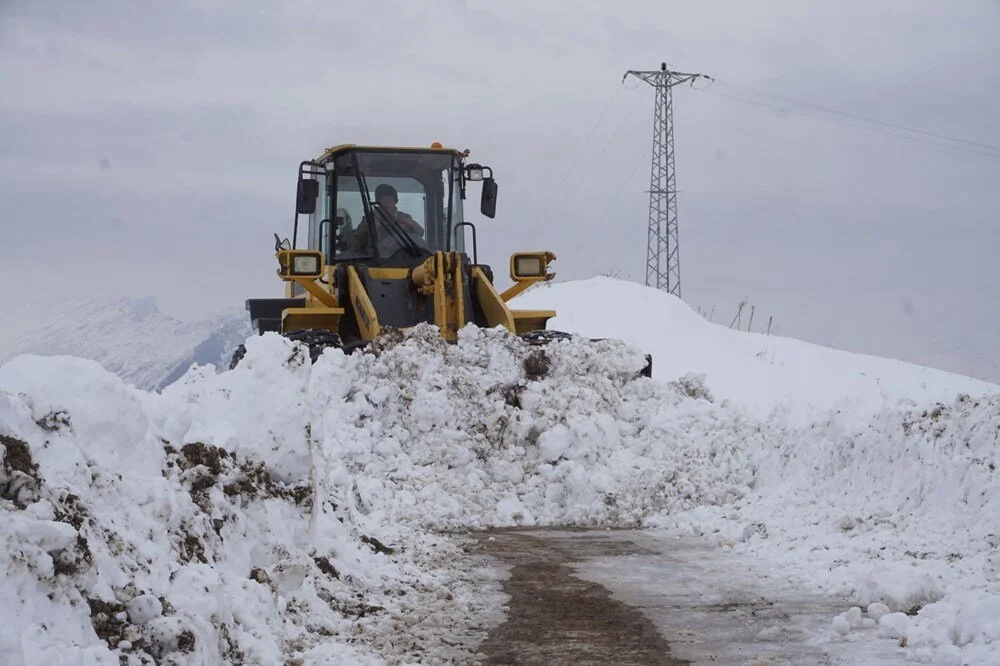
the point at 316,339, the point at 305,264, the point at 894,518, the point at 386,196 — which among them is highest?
the point at 386,196

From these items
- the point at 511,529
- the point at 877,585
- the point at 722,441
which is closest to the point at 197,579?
the point at 877,585

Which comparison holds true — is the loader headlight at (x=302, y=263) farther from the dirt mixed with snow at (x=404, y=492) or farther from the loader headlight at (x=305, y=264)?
the dirt mixed with snow at (x=404, y=492)

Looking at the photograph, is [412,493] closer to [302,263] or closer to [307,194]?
[302,263]

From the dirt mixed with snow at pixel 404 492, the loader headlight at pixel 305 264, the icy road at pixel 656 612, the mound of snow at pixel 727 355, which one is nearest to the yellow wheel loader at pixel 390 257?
the loader headlight at pixel 305 264

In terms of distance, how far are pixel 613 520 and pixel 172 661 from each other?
5172mm

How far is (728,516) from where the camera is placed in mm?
8047

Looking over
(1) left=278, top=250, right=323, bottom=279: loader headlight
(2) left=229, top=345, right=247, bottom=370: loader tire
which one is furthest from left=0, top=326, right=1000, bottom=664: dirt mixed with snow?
(1) left=278, top=250, right=323, bottom=279: loader headlight

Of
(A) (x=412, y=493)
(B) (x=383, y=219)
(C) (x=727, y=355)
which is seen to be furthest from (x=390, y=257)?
(C) (x=727, y=355)

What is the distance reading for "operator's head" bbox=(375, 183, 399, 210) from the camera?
37.8ft

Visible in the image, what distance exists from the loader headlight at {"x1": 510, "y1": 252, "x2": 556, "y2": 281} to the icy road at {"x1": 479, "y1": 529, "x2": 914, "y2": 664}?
16.0ft

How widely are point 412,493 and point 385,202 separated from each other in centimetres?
411

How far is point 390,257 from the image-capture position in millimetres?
11469

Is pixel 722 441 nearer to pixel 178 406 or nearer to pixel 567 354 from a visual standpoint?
pixel 567 354

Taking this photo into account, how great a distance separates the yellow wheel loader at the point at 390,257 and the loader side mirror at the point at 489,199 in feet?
0.03
